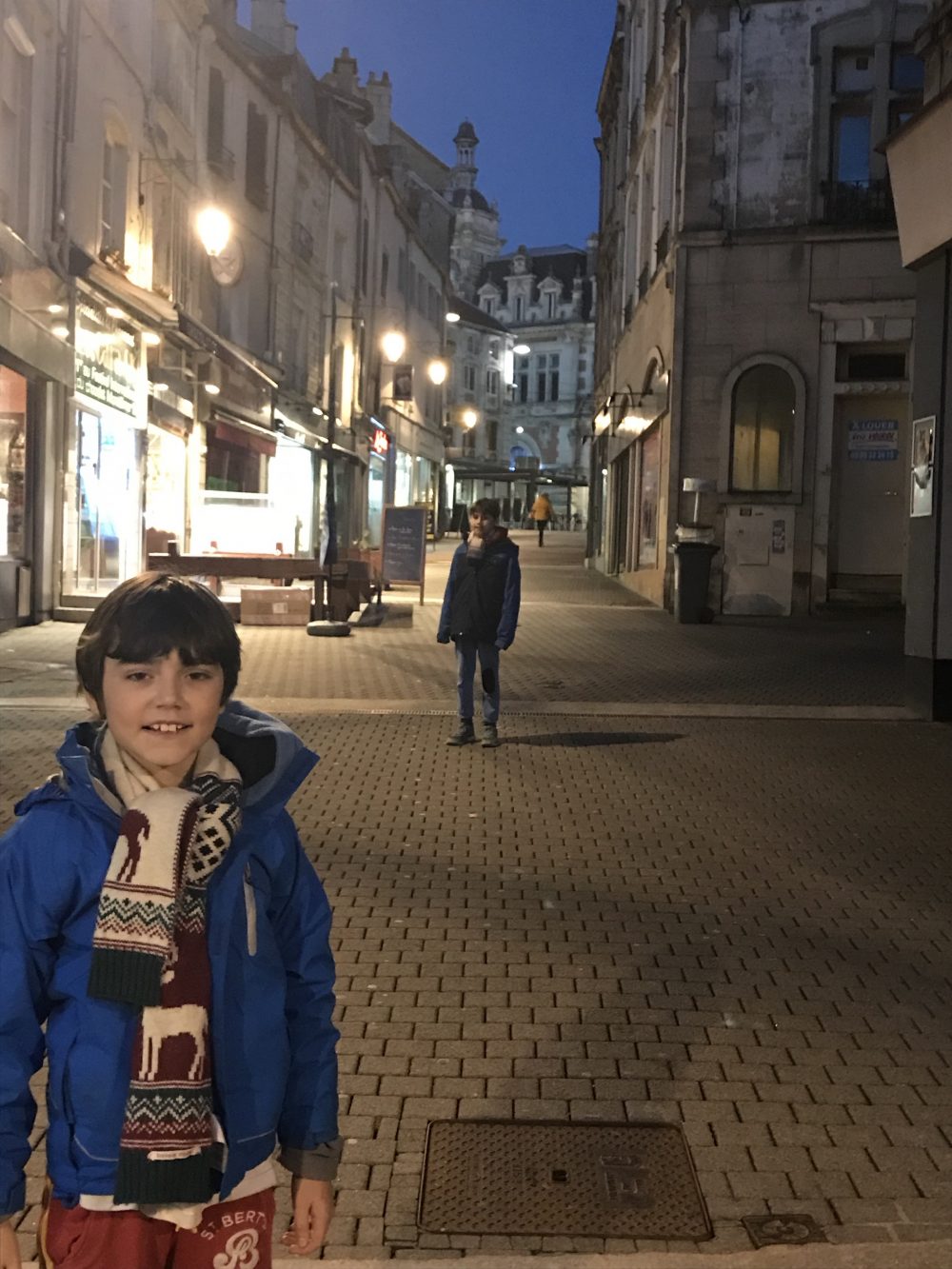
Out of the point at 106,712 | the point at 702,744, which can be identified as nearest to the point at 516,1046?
the point at 106,712

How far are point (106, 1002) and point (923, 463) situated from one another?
32.4 ft

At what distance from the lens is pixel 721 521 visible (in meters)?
20.9

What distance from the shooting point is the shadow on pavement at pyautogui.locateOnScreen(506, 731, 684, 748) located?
9.91 m

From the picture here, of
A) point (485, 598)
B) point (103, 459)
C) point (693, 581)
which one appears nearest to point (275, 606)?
point (103, 459)

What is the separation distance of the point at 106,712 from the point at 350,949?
11.1 ft

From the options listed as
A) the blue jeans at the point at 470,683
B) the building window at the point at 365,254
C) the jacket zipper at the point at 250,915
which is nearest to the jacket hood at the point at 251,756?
the jacket zipper at the point at 250,915

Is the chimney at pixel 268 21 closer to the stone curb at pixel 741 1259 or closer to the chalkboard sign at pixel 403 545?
the chalkboard sign at pixel 403 545

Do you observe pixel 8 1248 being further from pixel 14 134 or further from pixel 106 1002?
pixel 14 134

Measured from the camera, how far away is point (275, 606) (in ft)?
59.8

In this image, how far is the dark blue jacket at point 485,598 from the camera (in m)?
9.77

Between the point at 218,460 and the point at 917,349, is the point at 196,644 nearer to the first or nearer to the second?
the point at 917,349

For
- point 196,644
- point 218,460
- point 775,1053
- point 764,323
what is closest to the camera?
point 196,644

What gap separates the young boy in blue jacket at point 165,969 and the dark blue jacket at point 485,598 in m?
7.64

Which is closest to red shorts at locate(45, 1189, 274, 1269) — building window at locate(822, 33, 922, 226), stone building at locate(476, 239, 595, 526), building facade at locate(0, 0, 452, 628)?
building facade at locate(0, 0, 452, 628)
